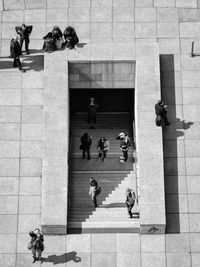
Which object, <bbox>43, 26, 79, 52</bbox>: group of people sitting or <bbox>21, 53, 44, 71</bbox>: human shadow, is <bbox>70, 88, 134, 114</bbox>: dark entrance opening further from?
<bbox>43, 26, 79, 52</bbox>: group of people sitting

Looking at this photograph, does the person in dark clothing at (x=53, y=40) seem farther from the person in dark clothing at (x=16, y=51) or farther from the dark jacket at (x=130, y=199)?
the dark jacket at (x=130, y=199)

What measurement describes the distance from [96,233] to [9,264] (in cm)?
478

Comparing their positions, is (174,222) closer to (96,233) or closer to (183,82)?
(96,233)

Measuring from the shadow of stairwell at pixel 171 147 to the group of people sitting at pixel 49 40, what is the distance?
540cm

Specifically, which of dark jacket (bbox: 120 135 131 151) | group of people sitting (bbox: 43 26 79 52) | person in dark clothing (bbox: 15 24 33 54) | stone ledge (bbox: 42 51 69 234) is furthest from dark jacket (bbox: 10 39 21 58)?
dark jacket (bbox: 120 135 131 151)

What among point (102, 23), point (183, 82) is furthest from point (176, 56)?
point (102, 23)

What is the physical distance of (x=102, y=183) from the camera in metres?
38.2

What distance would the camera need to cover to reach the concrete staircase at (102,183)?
36031 mm

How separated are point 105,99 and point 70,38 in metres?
6.69

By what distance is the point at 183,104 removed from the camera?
1513 inches

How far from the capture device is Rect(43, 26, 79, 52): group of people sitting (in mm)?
38562

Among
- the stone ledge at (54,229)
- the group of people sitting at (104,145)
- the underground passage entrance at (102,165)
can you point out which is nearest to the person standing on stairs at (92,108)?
the underground passage entrance at (102,165)

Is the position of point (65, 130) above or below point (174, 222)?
above

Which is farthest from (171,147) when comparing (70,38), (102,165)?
(70,38)
